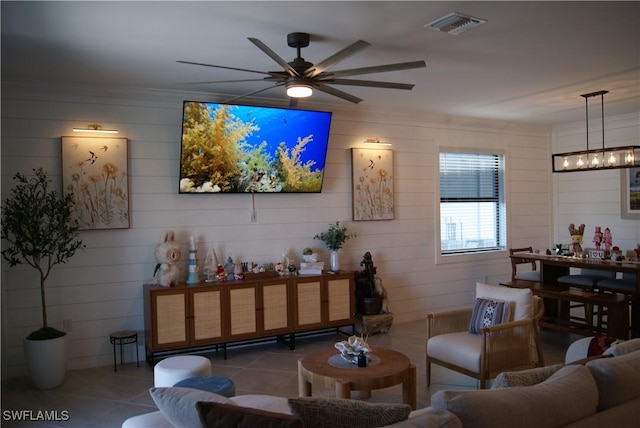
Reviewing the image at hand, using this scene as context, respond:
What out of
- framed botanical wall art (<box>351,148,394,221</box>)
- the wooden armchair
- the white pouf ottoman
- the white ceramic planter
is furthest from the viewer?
framed botanical wall art (<box>351,148,394,221</box>)

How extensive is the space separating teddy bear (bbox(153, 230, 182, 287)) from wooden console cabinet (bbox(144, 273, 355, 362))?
93 millimetres

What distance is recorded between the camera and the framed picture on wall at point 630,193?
264 inches

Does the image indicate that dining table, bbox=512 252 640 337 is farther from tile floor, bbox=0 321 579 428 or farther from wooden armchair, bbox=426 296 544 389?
wooden armchair, bbox=426 296 544 389

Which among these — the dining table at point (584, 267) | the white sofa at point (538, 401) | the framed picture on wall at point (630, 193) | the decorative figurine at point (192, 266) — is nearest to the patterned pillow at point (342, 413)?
the white sofa at point (538, 401)

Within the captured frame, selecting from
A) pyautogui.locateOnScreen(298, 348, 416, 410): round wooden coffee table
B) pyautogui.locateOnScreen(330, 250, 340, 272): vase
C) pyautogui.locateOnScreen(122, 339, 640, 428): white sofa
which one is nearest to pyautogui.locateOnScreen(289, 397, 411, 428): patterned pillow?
pyautogui.locateOnScreen(122, 339, 640, 428): white sofa

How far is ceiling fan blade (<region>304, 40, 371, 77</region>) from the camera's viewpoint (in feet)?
9.34

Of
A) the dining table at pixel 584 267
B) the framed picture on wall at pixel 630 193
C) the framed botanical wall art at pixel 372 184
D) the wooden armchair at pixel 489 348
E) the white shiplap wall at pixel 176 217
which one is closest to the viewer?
the wooden armchair at pixel 489 348

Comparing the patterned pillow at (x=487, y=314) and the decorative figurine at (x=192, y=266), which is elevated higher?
the decorative figurine at (x=192, y=266)

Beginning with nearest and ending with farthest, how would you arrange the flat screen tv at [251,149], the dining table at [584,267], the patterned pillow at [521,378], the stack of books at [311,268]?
the patterned pillow at [521,378]
the dining table at [584,267]
the flat screen tv at [251,149]
the stack of books at [311,268]

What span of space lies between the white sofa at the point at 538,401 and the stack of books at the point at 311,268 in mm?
3352


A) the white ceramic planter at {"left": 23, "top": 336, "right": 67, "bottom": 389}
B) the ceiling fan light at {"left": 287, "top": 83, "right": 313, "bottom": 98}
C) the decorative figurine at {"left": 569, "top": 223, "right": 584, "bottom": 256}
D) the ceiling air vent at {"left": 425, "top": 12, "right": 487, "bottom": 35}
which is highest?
the ceiling air vent at {"left": 425, "top": 12, "right": 487, "bottom": 35}

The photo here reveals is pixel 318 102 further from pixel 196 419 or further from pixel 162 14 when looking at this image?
pixel 196 419

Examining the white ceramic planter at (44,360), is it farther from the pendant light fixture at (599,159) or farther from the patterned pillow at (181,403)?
the pendant light fixture at (599,159)

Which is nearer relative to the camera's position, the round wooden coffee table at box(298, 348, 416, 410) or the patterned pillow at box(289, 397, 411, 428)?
the patterned pillow at box(289, 397, 411, 428)
